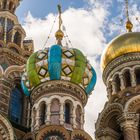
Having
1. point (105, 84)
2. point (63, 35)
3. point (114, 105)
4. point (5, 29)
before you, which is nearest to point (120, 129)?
point (114, 105)

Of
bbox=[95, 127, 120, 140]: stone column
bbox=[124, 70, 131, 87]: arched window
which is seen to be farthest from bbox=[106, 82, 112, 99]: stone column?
bbox=[95, 127, 120, 140]: stone column

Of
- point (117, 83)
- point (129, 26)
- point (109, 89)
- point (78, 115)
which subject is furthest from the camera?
point (129, 26)

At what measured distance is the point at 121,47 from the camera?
22.2 meters

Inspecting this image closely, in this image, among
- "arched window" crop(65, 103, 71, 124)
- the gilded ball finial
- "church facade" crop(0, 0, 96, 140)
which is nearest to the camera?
"church facade" crop(0, 0, 96, 140)

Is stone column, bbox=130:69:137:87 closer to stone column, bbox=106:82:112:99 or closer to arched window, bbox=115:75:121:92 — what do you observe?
arched window, bbox=115:75:121:92

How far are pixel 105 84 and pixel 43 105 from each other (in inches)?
200

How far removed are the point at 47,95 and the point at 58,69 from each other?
0.95 metres

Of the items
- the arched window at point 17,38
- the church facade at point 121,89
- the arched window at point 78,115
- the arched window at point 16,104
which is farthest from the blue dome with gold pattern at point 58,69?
the arched window at point 17,38

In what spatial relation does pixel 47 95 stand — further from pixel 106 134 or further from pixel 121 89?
pixel 121 89

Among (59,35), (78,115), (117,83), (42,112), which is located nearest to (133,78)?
(117,83)

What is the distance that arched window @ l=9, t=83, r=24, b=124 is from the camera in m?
19.5

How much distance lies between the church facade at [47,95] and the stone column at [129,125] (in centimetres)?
166

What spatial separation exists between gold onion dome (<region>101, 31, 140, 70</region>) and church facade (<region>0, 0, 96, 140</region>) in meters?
2.72

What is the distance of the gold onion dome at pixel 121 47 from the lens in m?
22.1
